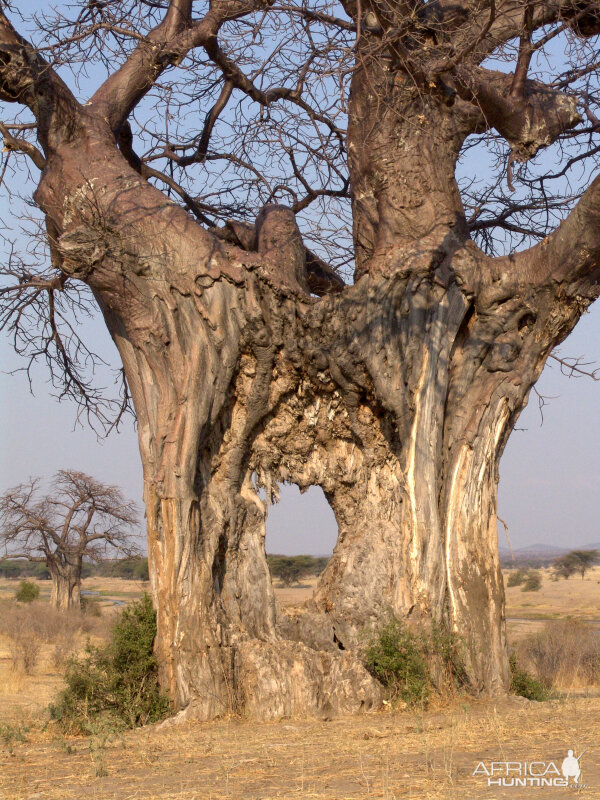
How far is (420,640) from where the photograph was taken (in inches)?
251

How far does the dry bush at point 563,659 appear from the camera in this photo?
439 inches

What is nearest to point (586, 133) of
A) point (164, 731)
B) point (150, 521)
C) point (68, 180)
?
point (68, 180)

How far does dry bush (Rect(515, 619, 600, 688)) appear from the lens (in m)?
11.1

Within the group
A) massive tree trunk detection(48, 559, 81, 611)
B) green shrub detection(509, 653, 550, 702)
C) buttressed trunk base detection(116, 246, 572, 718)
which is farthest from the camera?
massive tree trunk detection(48, 559, 81, 611)

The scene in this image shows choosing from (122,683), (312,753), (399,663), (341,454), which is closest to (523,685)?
(399,663)

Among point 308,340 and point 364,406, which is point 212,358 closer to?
point 308,340

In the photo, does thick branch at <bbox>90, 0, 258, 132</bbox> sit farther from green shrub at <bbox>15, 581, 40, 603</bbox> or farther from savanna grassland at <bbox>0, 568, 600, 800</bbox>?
green shrub at <bbox>15, 581, 40, 603</bbox>

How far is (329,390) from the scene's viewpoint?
23.8 feet

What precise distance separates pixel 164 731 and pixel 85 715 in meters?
0.82

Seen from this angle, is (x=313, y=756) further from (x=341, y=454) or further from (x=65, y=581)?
(x=65, y=581)

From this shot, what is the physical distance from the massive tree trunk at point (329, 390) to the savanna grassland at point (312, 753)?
582 mm

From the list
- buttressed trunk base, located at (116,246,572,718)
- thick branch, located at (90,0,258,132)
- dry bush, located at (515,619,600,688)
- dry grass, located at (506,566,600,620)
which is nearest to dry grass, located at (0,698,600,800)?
buttressed trunk base, located at (116,246,572,718)

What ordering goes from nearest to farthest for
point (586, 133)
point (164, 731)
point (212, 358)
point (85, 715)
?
point (164, 731) < point (85, 715) < point (212, 358) < point (586, 133)

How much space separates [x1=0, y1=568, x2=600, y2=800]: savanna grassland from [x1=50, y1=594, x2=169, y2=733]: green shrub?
21 cm
